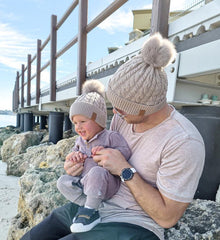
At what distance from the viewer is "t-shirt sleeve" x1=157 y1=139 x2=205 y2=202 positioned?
0.86 meters

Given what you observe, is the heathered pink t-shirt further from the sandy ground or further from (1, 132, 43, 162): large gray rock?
(1, 132, 43, 162): large gray rock

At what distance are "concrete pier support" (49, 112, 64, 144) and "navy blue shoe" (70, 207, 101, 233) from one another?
6701 millimetres

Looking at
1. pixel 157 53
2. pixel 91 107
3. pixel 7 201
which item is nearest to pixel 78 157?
pixel 91 107

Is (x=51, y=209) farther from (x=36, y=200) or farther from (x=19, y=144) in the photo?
(x=19, y=144)

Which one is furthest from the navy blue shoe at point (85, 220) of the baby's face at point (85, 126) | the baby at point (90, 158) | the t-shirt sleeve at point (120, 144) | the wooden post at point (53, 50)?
the wooden post at point (53, 50)

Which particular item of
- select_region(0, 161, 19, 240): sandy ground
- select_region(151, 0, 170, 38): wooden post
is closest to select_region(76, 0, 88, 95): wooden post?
select_region(151, 0, 170, 38): wooden post

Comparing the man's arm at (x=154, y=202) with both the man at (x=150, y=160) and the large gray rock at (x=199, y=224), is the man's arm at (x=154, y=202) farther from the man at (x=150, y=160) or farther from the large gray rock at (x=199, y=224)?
the large gray rock at (x=199, y=224)

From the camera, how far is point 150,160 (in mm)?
984

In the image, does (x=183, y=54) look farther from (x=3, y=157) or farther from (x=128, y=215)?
(x=3, y=157)

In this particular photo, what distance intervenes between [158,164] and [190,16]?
4.96ft

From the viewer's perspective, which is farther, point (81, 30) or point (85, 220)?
Answer: point (81, 30)

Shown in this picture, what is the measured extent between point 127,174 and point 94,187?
0.61 feet

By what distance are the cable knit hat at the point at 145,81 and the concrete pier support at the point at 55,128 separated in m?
6.84

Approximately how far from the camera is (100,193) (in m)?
1.00
